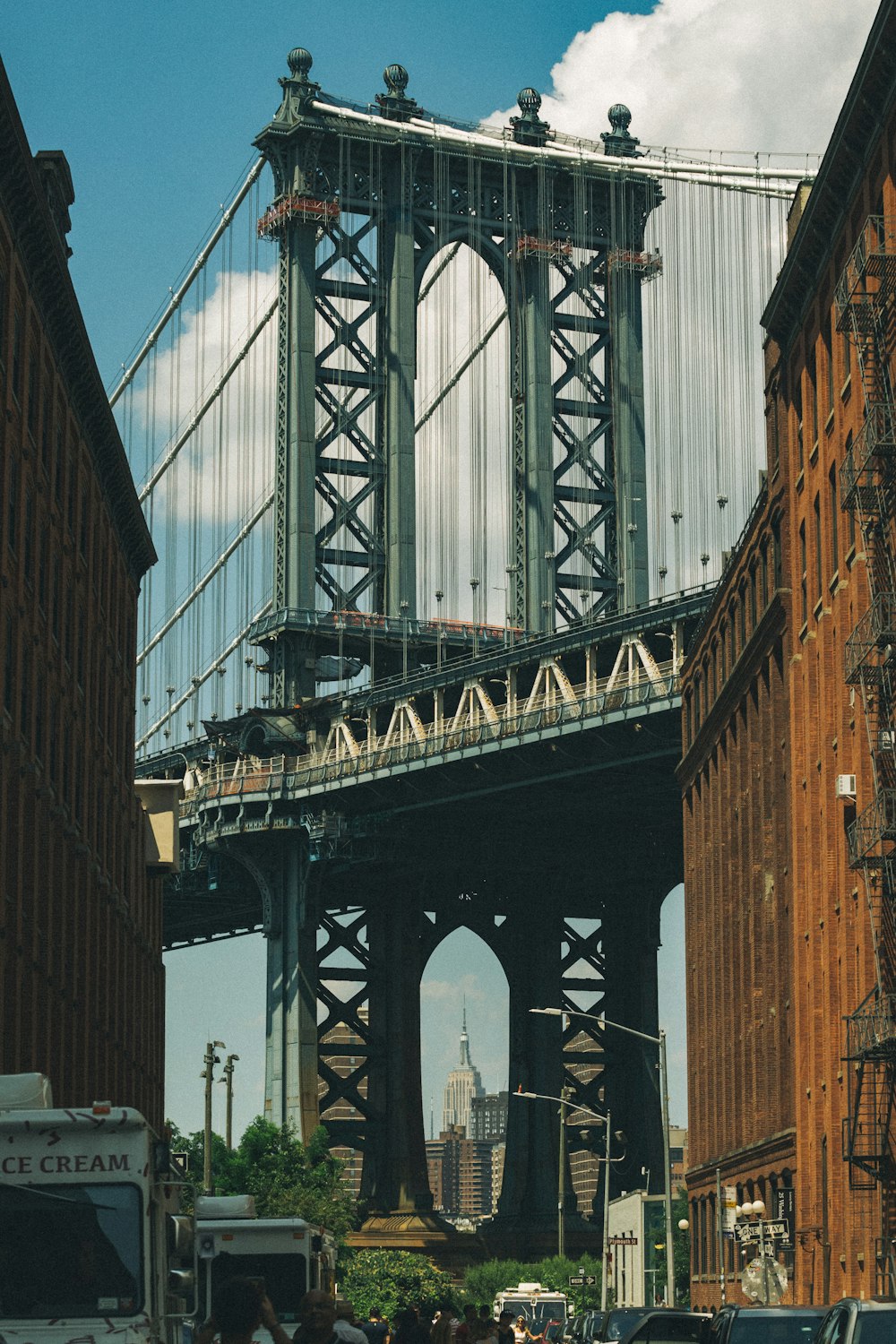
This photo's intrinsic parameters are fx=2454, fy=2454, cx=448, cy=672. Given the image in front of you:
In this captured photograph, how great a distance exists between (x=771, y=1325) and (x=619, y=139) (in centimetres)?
9360

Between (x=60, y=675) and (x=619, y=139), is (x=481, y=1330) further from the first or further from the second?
(x=619, y=139)

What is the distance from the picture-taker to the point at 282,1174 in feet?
319

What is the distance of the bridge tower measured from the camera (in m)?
106

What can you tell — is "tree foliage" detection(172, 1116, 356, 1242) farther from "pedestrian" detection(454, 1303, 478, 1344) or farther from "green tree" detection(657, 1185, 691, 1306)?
"pedestrian" detection(454, 1303, 478, 1344)

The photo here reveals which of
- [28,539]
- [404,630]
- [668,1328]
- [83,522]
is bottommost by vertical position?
[668,1328]

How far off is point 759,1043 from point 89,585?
20.7 meters

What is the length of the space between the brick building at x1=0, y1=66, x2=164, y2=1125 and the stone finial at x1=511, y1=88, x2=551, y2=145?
44.5 m

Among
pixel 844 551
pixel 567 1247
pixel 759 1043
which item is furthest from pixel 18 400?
pixel 567 1247

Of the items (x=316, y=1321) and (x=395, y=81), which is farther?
(x=395, y=81)

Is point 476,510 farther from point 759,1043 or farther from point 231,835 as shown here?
point 759,1043

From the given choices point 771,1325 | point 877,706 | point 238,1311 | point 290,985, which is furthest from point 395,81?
point 238,1311

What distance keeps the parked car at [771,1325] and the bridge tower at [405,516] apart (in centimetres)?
7436

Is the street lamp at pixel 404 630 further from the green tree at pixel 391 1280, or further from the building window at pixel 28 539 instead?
the building window at pixel 28 539

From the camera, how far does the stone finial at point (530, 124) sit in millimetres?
112875
